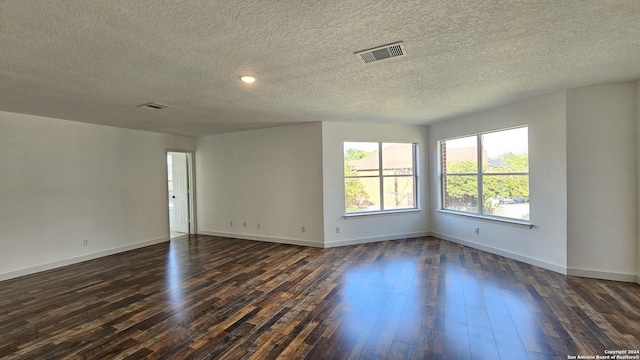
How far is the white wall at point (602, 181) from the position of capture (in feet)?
11.5

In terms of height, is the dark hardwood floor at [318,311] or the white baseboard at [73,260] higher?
the white baseboard at [73,260]

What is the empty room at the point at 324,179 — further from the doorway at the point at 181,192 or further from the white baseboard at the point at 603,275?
the doorway at the point at 181,192

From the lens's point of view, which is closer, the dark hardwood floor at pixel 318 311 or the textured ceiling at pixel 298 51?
the textured ceiling at pixel 298 51

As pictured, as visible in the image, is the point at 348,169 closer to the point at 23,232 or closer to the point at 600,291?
the point at 600,291

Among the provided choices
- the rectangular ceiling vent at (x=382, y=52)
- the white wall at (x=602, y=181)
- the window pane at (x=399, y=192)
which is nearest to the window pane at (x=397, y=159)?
the window pane at (x=399, y=192)

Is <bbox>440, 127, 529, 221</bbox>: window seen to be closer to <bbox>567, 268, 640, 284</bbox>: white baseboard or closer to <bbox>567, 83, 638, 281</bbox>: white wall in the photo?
<bbox>567, 83, 638, 281</bbox>: white wall

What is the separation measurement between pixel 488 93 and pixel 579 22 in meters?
1.75

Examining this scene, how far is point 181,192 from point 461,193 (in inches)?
254

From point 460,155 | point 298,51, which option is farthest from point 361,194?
point 298,51

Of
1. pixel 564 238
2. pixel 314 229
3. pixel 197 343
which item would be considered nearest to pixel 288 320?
pixel 197 343

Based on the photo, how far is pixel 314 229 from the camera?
217 inches

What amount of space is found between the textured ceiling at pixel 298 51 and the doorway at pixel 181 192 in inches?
118

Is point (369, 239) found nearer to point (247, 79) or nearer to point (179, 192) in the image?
point (247, 79)

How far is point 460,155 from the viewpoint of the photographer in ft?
18.0
